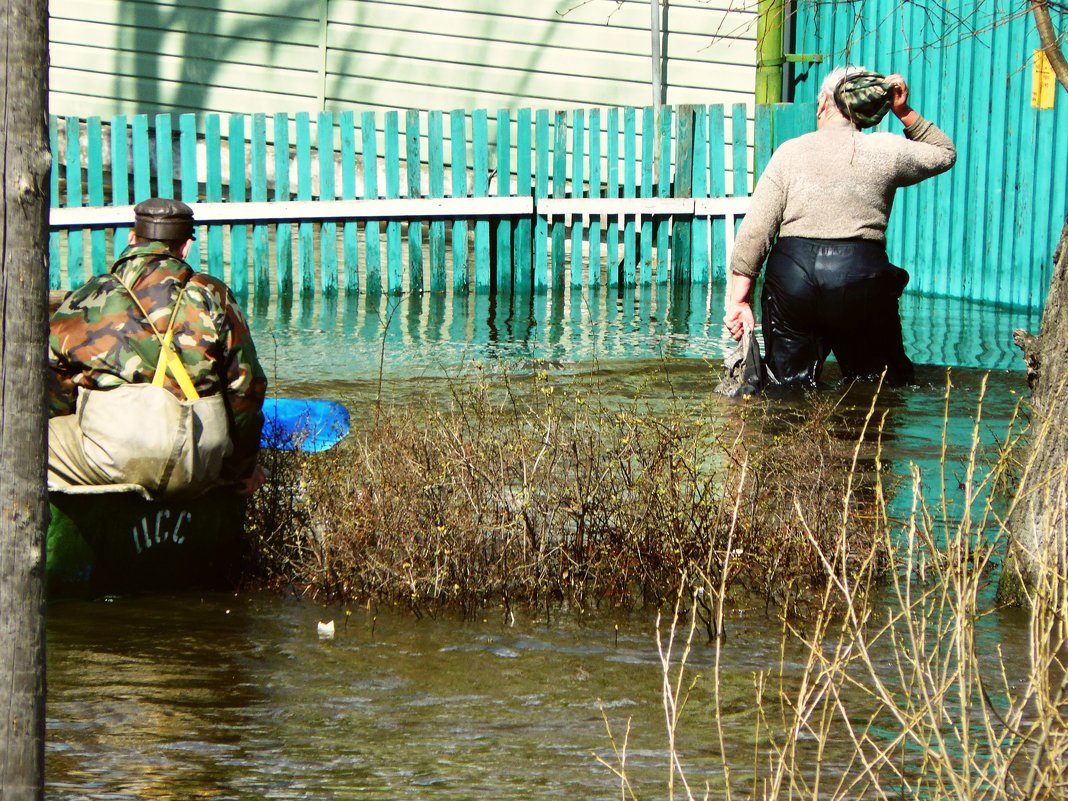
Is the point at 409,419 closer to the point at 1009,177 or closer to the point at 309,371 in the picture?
the point at 309,371

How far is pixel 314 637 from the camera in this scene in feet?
16.8

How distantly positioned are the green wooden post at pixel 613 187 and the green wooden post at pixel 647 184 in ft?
0.75

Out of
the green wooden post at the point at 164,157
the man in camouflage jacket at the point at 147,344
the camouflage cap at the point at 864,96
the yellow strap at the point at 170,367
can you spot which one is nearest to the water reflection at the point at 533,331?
the green wooden post at the point at 164,157

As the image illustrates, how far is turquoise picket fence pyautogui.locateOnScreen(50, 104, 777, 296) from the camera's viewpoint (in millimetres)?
12945

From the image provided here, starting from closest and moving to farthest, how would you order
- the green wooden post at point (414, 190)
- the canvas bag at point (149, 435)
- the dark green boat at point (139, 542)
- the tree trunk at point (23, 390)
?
the tree trunk at point (23, 390) → the canvas bag at point (149, 435) → the dark green boat at point (139, 542) → the green wooden post at point (414, 190)

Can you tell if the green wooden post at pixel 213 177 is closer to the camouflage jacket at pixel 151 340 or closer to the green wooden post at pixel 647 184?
the green wooden post at pixel 647 184

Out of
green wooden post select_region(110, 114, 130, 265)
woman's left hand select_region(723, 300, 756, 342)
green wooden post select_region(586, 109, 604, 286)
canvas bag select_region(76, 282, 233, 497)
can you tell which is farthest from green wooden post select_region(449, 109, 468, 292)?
canvas bag select_region(76, 282, 233, 497)

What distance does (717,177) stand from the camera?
1366cm

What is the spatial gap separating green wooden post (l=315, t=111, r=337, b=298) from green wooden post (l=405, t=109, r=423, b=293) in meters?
0.63

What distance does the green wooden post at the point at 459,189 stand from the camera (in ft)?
43.6

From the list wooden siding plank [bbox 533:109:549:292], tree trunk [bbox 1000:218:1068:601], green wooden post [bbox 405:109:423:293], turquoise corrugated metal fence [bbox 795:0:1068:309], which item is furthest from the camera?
wooden siding plank [bbox 533:109:549:292]

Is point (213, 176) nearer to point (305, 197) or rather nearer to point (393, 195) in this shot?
point (305, 197)

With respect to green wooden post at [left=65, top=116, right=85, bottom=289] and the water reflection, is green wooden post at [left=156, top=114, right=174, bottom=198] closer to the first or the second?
green wooden post at [left=65, top=116, right=85, bottom=289]

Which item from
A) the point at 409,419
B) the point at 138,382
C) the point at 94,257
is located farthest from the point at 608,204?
the point at 138,382
